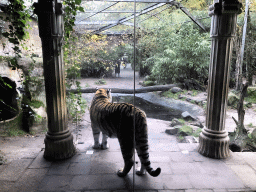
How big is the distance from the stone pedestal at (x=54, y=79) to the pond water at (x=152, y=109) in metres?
0.87

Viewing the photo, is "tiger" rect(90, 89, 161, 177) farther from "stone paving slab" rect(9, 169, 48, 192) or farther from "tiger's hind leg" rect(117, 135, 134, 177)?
"stone paving slab" rect(9, 169, 48, 192)

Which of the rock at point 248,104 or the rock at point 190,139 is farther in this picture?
the rock at point 248,104

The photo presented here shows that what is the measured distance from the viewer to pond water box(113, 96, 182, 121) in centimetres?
214

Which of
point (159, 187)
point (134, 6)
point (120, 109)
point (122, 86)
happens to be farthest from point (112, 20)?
point (159, 187)

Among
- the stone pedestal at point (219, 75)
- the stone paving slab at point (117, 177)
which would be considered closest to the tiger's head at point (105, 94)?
the stone paving slab at point (117, 177)

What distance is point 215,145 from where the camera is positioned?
2.64 metres

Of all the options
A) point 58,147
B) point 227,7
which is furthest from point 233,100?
point 58,147

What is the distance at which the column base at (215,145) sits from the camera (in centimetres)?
263

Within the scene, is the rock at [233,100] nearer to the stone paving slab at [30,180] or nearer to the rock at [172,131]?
the rock at [172,131]

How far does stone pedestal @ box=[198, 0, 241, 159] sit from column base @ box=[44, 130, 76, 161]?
1791mm

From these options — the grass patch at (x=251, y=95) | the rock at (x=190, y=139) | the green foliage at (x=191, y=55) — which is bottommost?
the rock at (x=190, y=139)

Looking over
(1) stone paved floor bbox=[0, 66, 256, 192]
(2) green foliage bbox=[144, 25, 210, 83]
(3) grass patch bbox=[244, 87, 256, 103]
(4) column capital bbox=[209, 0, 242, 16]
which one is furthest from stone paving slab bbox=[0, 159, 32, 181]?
(3) grass patch bbox=[244, 87, 256, 103]

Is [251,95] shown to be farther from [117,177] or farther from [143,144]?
[117,177]

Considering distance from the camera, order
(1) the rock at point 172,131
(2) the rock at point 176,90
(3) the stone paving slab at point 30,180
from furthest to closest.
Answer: (2) the rock at point 176,90 < (1) the rock at point 172,131 < (3) the stone paving slab at point 30,180
